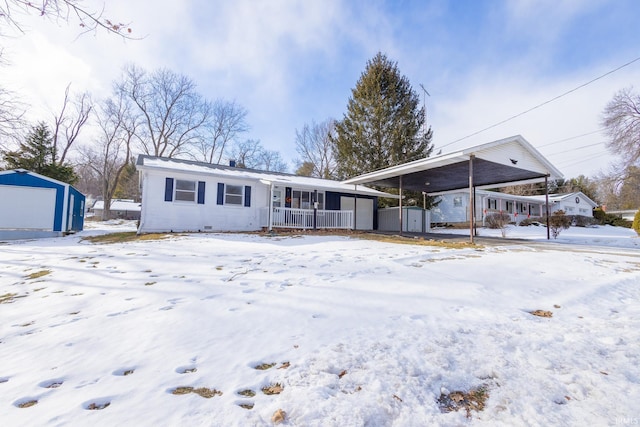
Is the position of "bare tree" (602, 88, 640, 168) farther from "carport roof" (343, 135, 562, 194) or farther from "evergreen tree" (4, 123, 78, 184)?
"evergreen tree" (4, 123, 78, 184)

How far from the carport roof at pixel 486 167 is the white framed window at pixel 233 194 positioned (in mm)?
5878

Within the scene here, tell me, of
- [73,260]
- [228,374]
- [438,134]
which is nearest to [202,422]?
[228,374]

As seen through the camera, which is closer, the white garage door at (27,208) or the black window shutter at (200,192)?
the white garage door at (27,208)

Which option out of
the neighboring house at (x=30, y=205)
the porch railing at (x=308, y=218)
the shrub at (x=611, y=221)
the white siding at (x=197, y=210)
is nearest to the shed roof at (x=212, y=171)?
the white siding at (x=197, y=210)

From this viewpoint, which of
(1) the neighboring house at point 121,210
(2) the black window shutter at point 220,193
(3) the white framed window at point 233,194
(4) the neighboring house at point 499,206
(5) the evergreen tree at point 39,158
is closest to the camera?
(2) the black window shutter at point 220,193

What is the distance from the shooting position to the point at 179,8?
4.93m

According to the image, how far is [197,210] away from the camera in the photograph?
12.6 m

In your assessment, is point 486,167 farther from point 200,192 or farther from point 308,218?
point 200,192

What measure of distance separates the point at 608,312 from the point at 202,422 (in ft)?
13.3

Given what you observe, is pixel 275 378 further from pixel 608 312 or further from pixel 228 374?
pixel 608 312

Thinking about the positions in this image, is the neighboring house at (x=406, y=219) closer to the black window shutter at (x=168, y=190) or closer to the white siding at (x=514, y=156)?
the white siding at (x=514, y=156)

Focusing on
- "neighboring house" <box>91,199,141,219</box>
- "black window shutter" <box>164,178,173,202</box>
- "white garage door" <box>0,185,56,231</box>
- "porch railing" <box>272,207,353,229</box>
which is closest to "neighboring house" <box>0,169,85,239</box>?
"white garage door" <box>0,185,56,231</box>

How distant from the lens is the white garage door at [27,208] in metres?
11.5

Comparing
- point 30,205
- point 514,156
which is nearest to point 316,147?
point 514,156
